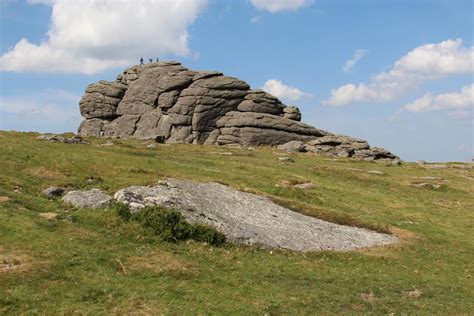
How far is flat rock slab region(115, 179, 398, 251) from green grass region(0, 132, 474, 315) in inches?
65.4

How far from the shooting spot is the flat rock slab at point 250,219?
34125 millimetres

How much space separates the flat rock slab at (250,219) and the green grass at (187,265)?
1.66m

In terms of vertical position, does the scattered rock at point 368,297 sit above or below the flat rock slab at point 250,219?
below

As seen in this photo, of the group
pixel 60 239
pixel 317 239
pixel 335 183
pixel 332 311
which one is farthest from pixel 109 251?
pixel 335 183

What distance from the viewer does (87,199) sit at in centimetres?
3528

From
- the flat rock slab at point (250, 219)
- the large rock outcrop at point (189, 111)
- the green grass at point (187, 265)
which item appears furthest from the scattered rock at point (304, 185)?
the large rock outcrop at point (189, 111)

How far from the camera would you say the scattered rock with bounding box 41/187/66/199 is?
121 ft

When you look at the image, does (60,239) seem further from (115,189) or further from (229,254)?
(115,189)

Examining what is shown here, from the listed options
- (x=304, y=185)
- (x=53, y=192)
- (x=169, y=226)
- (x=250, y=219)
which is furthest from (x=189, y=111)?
(x=169, y=226)

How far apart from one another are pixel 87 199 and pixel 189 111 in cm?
8492

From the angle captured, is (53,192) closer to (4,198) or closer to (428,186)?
(4,198)

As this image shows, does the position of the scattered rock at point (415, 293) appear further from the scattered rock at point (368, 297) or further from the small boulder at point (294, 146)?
the small boulder at point (294, 146)

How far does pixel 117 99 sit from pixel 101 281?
11272 cm

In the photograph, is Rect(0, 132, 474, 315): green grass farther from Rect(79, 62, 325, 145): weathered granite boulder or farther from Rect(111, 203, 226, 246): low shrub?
Rect(79, 62, 325, 145): weathered granite boulder
